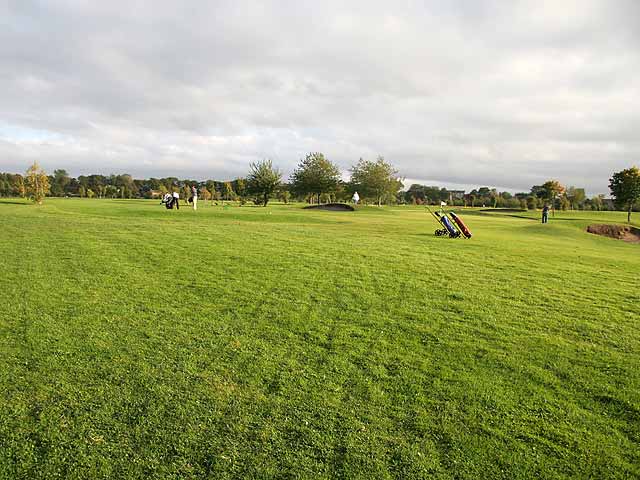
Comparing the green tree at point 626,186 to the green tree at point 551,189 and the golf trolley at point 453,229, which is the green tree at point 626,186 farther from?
the golf trolley at point 453,229

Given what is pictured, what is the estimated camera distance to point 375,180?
82.3 m

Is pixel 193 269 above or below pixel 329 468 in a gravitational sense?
above

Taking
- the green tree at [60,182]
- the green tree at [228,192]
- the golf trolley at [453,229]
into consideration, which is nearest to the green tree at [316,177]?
the green tree at [228,192]

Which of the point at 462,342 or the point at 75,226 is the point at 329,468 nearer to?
the point at 462,342

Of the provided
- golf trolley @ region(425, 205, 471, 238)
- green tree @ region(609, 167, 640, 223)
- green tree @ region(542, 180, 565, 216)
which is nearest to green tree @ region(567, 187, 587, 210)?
green tree @ region(542, 180, 565, 216)

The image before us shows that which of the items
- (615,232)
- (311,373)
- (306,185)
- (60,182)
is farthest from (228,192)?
(311,373)

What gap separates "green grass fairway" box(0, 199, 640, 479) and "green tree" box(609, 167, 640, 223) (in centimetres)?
5012

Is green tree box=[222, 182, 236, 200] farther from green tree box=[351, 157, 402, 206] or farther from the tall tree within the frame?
the tall tree

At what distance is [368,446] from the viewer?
457 cm

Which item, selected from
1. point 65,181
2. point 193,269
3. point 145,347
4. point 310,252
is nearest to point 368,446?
point 145,347

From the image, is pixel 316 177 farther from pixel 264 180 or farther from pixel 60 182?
pixel 60 182

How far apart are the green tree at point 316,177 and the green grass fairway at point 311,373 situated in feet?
223

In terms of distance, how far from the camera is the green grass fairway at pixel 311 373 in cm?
441

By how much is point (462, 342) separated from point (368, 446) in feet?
11.1
